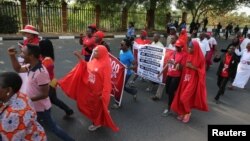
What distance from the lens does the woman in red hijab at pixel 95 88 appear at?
491 centimetres

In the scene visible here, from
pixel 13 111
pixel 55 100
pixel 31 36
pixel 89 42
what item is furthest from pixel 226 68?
pixel 13 111

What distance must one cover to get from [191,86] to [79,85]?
2269 mm

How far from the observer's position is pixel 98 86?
5.02m

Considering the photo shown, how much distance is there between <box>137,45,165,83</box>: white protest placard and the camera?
7.78 m

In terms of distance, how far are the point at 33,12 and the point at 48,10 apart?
1.06 metres

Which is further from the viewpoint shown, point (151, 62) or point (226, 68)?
point (151, 62)

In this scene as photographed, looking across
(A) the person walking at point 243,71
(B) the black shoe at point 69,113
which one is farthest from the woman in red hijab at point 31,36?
(A) the person walking at point 243,71

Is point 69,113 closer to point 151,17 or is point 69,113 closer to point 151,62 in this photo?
point 151,62

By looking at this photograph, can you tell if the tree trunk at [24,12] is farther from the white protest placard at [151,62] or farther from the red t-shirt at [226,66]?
the red t-shirt at [226,66]

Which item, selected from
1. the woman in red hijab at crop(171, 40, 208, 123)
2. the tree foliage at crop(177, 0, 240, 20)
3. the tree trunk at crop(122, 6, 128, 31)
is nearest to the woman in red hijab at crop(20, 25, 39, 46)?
the woman in red hijab at crop(171, 40, 208, 123)

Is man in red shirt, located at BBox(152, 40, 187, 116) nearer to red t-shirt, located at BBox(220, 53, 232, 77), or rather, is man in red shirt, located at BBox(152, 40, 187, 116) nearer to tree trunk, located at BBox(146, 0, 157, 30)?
red t-shirt, located at BBox(220, 53, 232, 77)

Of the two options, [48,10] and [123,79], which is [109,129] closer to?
[123,79]

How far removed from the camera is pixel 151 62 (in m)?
8.05

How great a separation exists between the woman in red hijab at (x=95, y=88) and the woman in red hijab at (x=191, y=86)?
1598 mm
